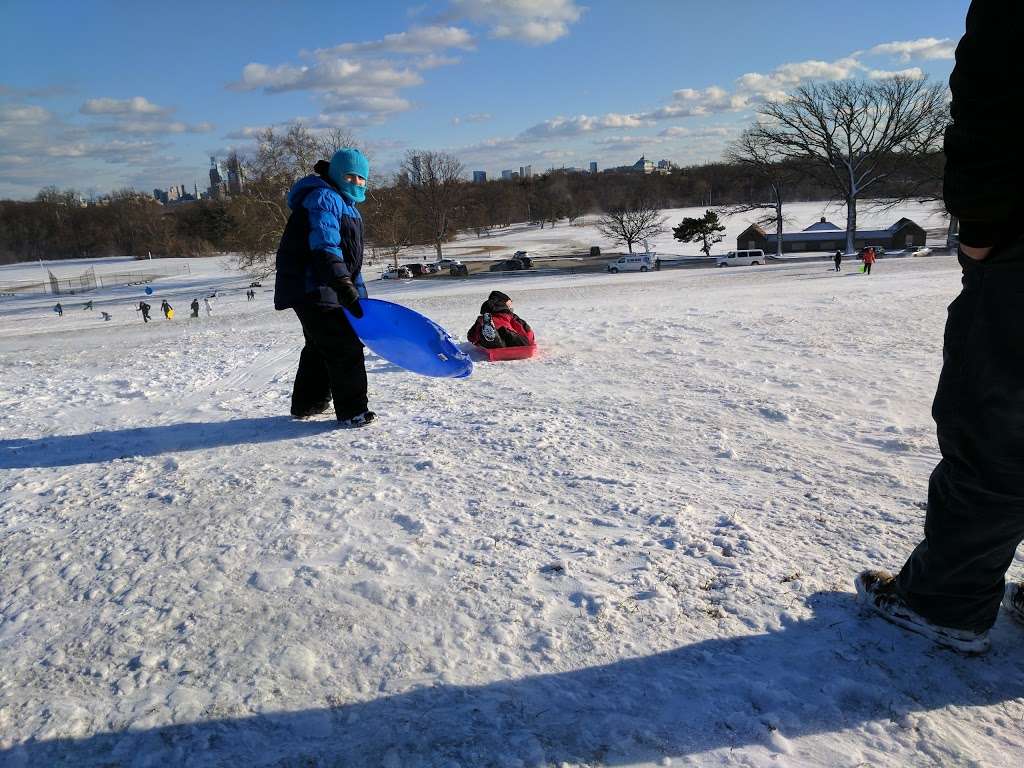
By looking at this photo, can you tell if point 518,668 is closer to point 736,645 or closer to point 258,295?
point 736,645

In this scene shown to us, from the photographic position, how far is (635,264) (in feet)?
152

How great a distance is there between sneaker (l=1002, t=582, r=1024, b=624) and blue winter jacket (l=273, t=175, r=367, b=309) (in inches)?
155

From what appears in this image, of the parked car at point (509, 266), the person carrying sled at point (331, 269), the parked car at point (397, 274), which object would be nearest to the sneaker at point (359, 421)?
the person carrying sled at point (331, 269)

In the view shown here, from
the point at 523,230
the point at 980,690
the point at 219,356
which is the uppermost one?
the point at 523,230

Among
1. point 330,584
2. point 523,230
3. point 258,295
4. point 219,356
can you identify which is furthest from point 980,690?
point 523,230

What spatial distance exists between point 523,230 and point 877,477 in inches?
4523

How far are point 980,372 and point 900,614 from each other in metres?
0.84

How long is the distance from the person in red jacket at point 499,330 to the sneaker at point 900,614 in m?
5.81

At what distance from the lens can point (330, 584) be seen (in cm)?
265

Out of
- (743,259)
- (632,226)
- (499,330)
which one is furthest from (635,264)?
(499,330)

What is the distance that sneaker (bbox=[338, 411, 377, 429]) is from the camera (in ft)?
15.8

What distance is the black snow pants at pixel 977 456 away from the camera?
1782 mm

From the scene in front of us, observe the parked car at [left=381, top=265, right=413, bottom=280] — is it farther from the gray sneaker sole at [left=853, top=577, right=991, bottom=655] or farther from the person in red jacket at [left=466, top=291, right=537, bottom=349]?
the gray sneaker sole at [left=853, top=577, right=991, bottom=655]

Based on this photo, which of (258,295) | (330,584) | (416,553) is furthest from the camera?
(258,295)
